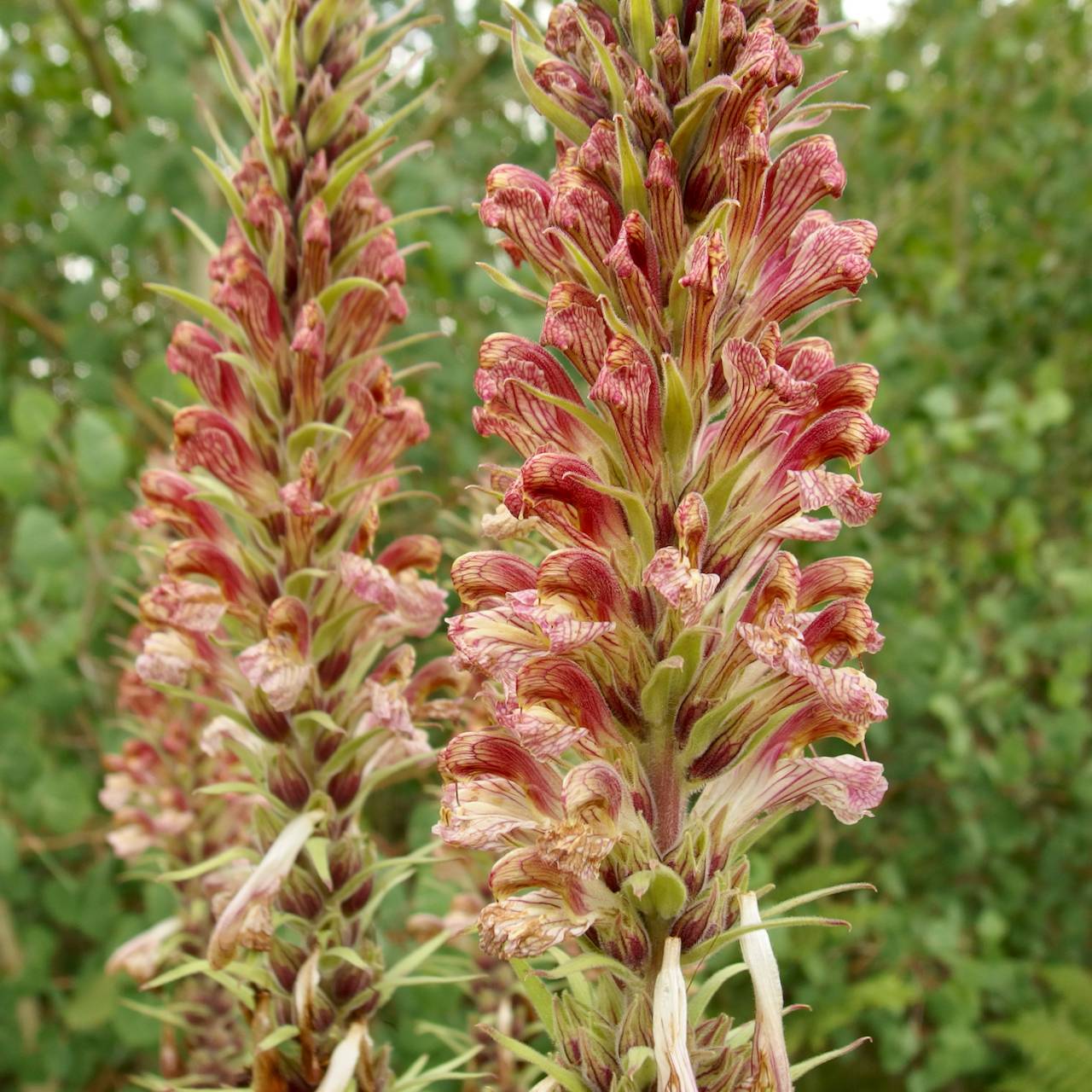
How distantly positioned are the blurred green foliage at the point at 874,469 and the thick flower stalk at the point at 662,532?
38.0 inches

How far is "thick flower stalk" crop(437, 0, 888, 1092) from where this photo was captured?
0.70 meters

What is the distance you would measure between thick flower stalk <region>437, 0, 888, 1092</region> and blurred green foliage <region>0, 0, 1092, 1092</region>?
3.16 feet

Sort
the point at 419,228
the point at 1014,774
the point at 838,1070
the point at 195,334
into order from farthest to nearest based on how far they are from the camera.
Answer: the point at 838,1070 < the point at 1014,774 < the point at 419,228 < the point at 195,334

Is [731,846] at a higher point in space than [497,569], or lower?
lower

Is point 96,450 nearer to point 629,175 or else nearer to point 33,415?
point 33,415

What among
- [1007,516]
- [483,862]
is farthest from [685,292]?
[1007,516]

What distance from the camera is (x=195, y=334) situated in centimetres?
106

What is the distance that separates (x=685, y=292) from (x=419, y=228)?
1824 millimetres

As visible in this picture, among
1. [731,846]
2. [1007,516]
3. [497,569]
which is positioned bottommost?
[731,846]

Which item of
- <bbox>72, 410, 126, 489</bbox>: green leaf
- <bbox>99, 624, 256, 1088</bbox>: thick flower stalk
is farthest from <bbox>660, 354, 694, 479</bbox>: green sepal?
<bbox>72, 410, 126, 489</bbox>: green leaf

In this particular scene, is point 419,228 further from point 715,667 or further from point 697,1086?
point 697,1086

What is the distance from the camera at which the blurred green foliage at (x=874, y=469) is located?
2383 millimetres

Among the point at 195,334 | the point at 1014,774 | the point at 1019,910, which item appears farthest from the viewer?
the point at 1019,910

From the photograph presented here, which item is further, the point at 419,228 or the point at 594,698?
the point at 419,228
